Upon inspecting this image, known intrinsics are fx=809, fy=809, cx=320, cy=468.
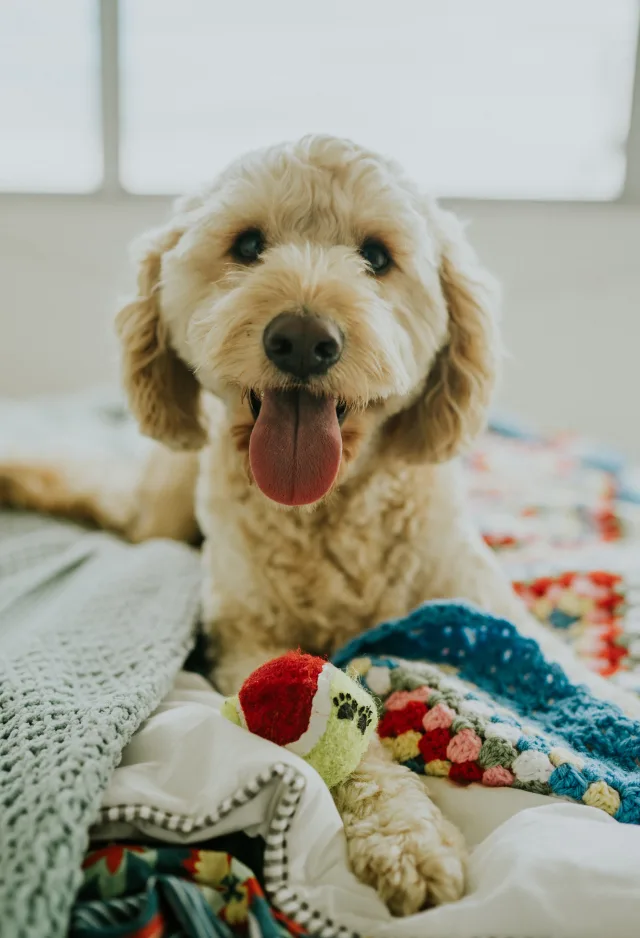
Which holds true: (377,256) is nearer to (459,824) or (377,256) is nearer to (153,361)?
(153,361)

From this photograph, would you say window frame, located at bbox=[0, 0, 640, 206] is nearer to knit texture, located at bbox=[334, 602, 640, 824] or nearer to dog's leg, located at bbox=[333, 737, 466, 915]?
knit texture, located at bbox=[334, 602, 640, 824]

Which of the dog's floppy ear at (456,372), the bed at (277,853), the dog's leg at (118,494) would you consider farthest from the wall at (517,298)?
the bed at (277,853)

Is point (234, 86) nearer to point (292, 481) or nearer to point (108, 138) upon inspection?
point (108, 138)

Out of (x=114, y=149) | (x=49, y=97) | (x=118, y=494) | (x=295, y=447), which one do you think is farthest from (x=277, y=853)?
(x=49, y=97)

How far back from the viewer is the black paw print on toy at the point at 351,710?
846 millimetres

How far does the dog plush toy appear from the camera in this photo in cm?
84

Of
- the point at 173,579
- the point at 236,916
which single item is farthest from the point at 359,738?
the point at 173,579

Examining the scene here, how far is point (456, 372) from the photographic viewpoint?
135cm

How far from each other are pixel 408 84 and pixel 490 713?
3.20 m

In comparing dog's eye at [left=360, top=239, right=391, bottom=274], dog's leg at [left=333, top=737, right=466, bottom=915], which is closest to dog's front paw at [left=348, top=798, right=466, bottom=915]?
dog's leg at [left=333, top=737, right=466, bottom=915]

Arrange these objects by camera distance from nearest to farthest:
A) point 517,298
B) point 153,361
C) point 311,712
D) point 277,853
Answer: point 277,853
point 311,712
point 153,361
point 517,298

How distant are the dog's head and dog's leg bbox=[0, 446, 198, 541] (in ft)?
1.25

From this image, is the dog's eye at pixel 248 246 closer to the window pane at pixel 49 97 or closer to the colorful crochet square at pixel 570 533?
the colorful crochet square at pixel 570 533

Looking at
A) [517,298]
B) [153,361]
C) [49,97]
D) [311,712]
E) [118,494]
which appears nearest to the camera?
[311,712]
